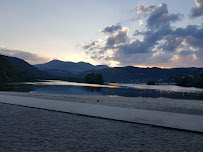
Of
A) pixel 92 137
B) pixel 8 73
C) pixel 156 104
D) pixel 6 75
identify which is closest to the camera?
pixel 92 137

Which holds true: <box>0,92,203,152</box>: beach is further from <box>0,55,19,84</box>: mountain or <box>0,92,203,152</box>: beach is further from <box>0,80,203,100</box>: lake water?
<box>0,55,19,84</box>: mountain

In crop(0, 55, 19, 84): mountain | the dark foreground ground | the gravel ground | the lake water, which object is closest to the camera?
the dark foreground ground

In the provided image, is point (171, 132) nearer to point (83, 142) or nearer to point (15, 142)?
point (83, 142)

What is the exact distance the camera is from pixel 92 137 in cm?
671

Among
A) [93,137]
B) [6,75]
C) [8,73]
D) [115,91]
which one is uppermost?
[8,73]

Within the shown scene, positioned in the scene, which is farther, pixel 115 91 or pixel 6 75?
pixel 6 75

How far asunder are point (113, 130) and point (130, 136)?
1046mm

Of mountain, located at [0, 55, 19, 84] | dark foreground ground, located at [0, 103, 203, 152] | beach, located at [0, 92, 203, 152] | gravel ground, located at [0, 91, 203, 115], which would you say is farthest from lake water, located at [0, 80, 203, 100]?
mountain, located at [0, 55, 19, 84]

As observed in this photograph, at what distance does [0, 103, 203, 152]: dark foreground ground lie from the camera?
219 inches

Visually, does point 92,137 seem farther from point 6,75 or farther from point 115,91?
point 6,75

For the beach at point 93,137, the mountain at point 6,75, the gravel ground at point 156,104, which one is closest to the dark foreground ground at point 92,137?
the beach at point 93,137

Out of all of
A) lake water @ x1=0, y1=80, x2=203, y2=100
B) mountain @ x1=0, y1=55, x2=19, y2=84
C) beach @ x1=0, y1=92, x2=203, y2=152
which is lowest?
beach @ x1=0, y1=92, x2=203, y2=152

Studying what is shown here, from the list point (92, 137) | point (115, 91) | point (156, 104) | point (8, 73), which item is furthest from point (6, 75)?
point (92, 137)

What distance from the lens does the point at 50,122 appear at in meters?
9.08
